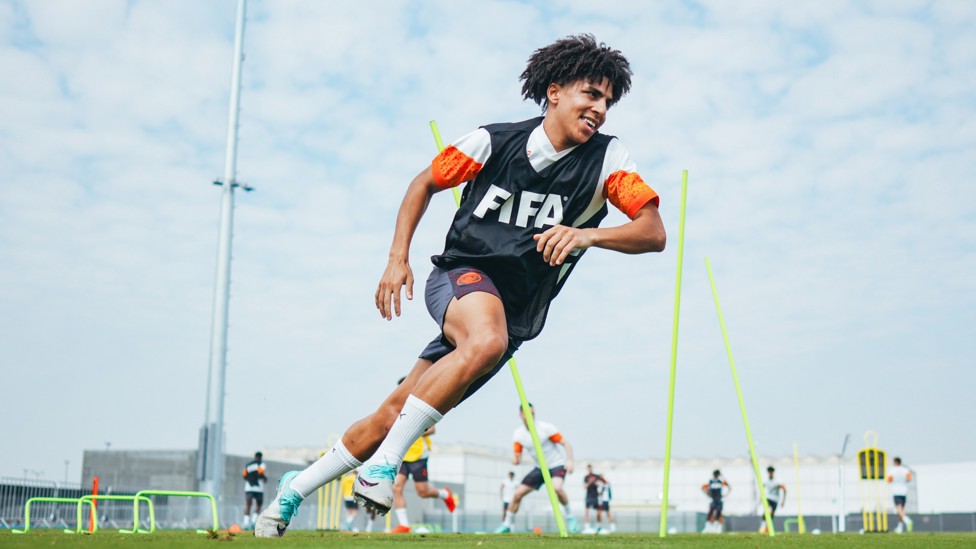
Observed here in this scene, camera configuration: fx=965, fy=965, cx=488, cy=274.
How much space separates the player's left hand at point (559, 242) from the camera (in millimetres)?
3924

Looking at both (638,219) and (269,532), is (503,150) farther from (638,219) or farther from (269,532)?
(269,532)

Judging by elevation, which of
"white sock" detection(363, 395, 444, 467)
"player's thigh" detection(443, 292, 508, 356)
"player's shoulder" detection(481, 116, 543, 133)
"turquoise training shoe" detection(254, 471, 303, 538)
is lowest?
"turquoise training shoe" detection(254, 471, 303, 538)

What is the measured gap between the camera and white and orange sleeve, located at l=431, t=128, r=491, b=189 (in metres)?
4.52

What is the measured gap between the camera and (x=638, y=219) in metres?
4.38

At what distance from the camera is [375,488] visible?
3.79 meters

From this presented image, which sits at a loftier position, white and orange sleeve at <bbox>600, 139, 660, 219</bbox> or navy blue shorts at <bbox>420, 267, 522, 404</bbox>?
white and orange sleeve at <bbox>600, 139, 660, 219</bbox>

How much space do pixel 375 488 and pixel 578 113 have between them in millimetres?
1997

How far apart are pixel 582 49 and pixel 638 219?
100 cm

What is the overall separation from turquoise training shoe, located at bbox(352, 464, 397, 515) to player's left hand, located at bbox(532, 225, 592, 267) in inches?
42.8

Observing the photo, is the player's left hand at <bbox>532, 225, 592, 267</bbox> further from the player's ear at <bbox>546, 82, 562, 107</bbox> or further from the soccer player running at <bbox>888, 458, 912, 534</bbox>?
the soccer player running at <bbox>888, 458, 912, 534</bbox>

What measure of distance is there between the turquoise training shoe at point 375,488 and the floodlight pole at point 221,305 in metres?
20.2

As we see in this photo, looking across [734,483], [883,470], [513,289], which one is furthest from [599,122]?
[734,483]

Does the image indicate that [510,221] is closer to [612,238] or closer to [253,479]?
[612,238]

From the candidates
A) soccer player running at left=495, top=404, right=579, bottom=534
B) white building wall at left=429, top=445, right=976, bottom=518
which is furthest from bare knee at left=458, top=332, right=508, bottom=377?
white building wall at left=429, top=445, right=976, bottom=518
